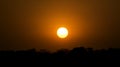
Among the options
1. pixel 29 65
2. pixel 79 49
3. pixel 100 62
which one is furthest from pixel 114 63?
pixel 29 65

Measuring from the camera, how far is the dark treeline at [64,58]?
2.02 m

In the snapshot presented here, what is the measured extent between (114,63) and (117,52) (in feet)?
0.36

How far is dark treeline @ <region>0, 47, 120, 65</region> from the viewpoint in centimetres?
202

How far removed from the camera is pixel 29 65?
202 centimetres

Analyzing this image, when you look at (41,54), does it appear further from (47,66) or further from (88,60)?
(88,60)

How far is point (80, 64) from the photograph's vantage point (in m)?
2.01

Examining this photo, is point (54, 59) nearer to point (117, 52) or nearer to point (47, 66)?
point (47, 66)

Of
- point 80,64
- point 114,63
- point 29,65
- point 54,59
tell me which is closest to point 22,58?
point 29,65

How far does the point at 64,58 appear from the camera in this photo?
6.65 ft

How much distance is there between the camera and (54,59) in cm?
203

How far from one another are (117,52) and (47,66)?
0.44m

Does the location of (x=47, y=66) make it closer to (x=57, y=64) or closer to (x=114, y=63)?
(x=57, y=64)

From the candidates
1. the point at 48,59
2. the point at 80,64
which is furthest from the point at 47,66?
the point at 80,64

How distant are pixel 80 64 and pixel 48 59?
0.62 ft
